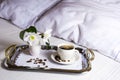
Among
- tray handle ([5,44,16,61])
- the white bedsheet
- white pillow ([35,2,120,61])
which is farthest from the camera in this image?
white pillow ([35,2,120,61])

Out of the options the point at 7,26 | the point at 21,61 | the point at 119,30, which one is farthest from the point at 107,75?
the point at 7,26

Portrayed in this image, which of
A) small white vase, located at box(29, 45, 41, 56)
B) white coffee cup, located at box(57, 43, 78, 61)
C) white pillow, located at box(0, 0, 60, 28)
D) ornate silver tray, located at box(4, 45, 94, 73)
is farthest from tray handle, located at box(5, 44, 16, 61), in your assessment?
white pillow, located at box(0, 0, 60, 28)

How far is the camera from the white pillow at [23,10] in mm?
1601

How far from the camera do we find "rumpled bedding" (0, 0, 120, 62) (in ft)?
4.20

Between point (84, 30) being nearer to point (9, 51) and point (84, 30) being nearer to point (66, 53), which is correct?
point (66, 53)

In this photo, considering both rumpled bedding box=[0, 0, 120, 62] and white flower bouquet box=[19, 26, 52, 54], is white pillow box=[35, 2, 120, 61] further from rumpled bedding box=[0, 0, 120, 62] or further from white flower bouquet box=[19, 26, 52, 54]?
white flower bouquet box=[19, 26, 52, 54]

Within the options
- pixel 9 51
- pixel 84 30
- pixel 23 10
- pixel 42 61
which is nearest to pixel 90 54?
pixel 84 30

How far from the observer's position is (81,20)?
138 cm

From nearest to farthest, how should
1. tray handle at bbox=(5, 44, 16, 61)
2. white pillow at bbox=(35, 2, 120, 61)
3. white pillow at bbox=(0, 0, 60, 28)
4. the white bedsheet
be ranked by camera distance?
the white bedsheet → tray handle at bbox=(5, 44, 16, 61) → white pillow at bbox=(35, 2, 120, 61) → white pillow at bbox=(0, 0, 60, 28)

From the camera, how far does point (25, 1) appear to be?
5.50 feet

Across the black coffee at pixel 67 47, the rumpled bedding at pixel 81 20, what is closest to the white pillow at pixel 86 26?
the rumpled bedding at pixel 81 20

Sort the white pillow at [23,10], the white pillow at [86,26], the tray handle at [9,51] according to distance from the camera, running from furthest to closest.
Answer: the white pillow at [23,10]
the white pillow at [86,26]
the tray handle at [9,51]

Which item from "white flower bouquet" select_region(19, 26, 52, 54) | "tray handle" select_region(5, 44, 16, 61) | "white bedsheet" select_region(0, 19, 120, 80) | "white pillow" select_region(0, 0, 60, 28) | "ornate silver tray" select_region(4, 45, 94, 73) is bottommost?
"white bedsheet" select_region(0, 19, 120, 80)

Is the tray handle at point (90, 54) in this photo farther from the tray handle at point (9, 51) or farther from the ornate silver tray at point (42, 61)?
the tray handle at point (9, 51)
